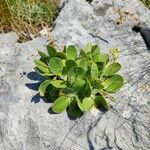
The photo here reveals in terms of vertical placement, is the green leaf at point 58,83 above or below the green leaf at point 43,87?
above

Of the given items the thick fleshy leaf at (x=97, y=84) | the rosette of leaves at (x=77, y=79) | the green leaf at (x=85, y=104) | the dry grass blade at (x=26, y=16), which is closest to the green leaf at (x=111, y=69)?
the rosette of leaves at (x=77, y=79)

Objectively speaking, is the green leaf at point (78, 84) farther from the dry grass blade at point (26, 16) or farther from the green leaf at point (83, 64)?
the dry grass blade at point (26, 16)

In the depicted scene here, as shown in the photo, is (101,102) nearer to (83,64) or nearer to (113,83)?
(113,83)

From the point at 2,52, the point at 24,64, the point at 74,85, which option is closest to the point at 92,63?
the point at 74,85

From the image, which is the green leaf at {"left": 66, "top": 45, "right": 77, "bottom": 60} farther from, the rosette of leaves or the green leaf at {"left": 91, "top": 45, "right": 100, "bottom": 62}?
the green leaf at {"left": 91, "top": 45, "right": 100, "bottom": 62}

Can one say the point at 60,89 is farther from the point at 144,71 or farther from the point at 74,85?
the point at 144,71

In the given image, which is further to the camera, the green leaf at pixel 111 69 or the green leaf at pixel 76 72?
the green leaf at pixel 111 69

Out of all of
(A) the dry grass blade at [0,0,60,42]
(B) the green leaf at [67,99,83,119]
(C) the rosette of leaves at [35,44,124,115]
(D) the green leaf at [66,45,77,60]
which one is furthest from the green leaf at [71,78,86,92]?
(A) the dry grass blade at [0,0,60,42]
